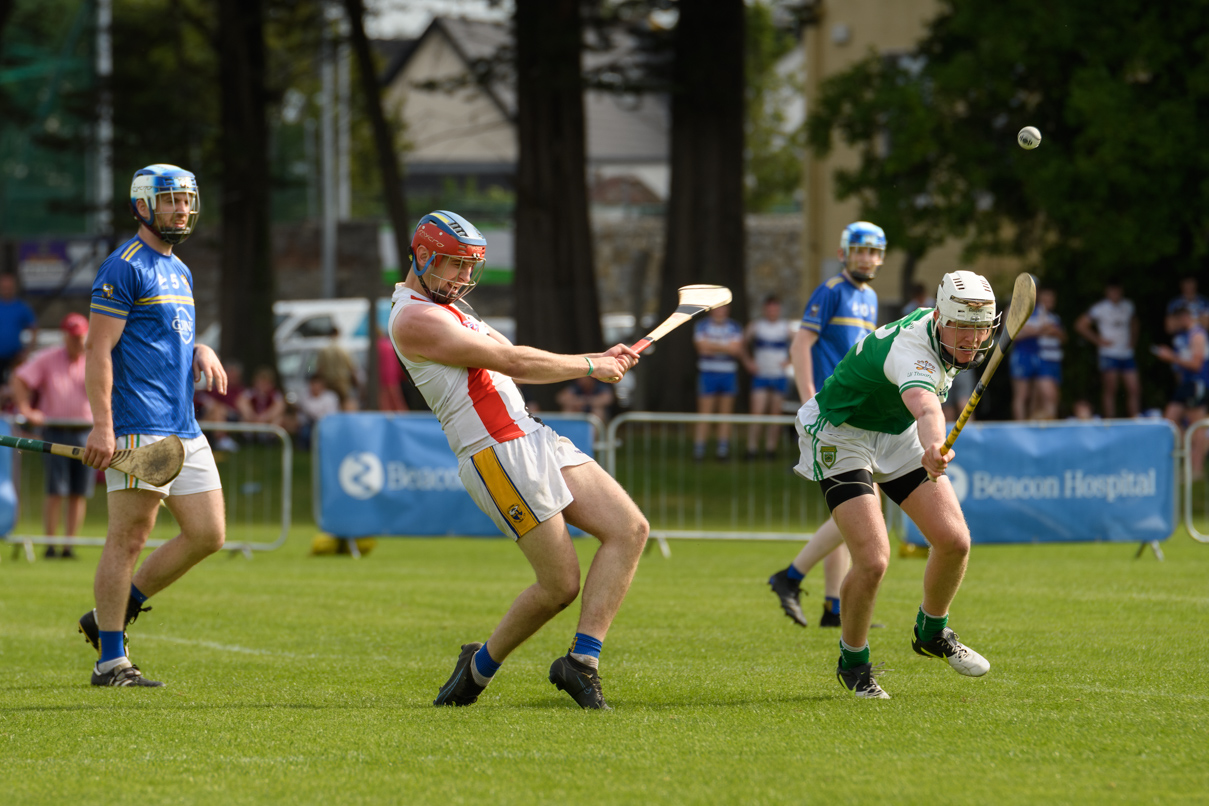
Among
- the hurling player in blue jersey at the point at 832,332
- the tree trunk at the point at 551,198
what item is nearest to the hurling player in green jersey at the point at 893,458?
the hurling player in blue jersey at the point at 832,332

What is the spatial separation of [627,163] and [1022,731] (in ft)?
206

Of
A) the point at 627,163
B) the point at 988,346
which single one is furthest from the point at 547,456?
the point at 627,163

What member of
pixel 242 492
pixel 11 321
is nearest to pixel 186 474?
pixel 242 492

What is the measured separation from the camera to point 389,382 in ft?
69.8

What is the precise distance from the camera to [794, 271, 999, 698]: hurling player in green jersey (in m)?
6.07

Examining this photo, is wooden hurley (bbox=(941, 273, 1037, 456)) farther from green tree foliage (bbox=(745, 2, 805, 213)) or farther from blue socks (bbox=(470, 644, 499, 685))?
green tree foliage (bbox=(745, 2, 805, 213))

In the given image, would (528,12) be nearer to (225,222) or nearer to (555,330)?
(555,330)

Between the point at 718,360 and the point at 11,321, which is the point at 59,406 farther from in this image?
the point at 718,360

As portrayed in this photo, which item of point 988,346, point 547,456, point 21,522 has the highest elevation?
point 988,346

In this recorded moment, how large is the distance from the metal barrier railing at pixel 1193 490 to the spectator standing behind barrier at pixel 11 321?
13.2 meters

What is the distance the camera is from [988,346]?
6.20 metres

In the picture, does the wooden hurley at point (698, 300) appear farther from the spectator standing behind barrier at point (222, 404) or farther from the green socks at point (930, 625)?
the spectator standing behind barrier at point (222, 404)

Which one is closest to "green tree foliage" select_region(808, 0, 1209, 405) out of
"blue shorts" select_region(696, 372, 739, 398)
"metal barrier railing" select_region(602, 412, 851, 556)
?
"blue shorts" select_region(696, 372, 739, 398)

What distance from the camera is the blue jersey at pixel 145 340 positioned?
6.72 metres
